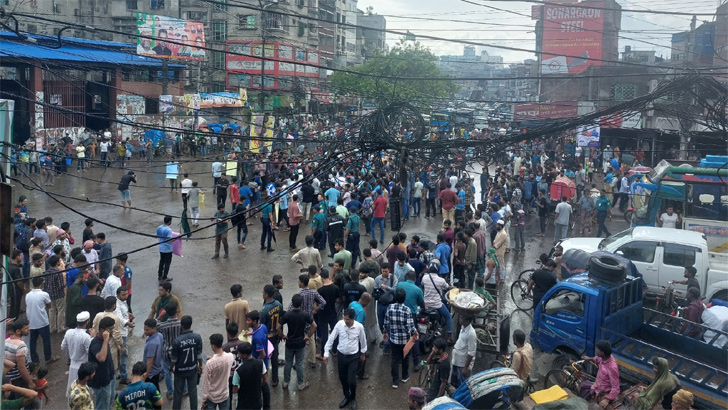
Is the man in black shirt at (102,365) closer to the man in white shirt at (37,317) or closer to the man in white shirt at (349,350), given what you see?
the man in white shirt at (37,317)

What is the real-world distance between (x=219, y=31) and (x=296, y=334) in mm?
46625

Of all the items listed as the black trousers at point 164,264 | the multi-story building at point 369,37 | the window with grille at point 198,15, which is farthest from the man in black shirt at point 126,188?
the multi-story building at point 369,37

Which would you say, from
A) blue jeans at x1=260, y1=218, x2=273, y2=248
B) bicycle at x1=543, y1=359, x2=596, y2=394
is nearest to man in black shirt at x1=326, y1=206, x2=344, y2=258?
blue jeans at x1=260, y1=218, x2=273, y2=248

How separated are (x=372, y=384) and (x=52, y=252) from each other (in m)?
6.86

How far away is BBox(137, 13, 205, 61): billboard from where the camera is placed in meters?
35.7

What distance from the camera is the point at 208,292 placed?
40.1 ft

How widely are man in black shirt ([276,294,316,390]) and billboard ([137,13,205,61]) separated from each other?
30.6m

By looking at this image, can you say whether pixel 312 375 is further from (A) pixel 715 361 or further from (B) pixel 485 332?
(A) pixel 715 361

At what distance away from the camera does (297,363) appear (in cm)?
836

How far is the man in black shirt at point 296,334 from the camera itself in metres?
8.06

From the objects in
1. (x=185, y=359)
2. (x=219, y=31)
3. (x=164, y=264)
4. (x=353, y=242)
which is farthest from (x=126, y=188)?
(x=219, y=31)

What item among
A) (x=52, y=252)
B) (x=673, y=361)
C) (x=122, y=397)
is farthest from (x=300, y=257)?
(x=673, y=361)

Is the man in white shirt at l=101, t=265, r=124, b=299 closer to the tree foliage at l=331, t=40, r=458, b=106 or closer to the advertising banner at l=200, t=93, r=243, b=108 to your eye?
the advertising banner at l=200, t=93, r=243, b=108

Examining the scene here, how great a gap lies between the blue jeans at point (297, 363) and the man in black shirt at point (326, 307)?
979mm
